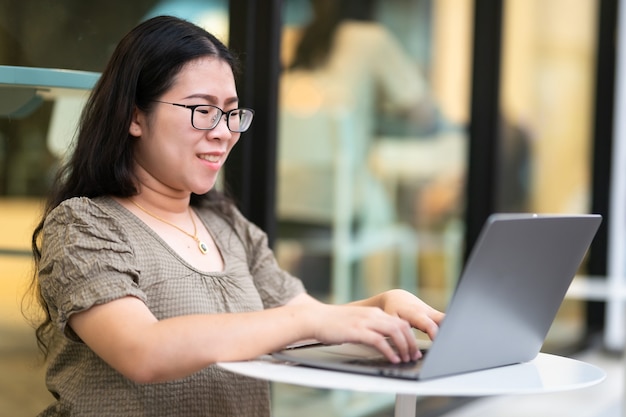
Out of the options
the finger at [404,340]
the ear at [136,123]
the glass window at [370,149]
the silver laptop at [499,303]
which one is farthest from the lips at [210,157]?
the glass window at [370,149]

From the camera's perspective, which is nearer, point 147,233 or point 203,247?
point 147,233

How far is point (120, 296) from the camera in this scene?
152 cm

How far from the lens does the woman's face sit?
1.73 meters

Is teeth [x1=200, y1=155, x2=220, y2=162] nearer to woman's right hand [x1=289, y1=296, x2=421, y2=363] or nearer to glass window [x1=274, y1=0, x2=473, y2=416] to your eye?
woman's right hand [x1=289, y1=296, x2=421, y2=363]

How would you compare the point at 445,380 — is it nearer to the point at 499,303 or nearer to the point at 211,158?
the point at 499,303

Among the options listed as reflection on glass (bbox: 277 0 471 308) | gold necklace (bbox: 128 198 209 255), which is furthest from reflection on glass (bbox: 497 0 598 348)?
gold necklace (bbox: 128 198 209 255)

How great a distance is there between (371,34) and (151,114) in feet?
7.29

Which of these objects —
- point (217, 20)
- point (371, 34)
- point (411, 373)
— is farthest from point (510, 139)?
point (411, 373)

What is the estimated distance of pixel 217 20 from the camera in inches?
114

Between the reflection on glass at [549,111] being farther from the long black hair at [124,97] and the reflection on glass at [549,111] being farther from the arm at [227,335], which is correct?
the arm at [227,335]

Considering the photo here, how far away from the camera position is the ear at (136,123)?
176 cm

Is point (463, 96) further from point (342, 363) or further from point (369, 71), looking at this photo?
point (342, 363)

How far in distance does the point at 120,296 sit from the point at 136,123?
1.22 ft

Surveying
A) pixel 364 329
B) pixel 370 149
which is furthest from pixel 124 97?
pixel 370 149
